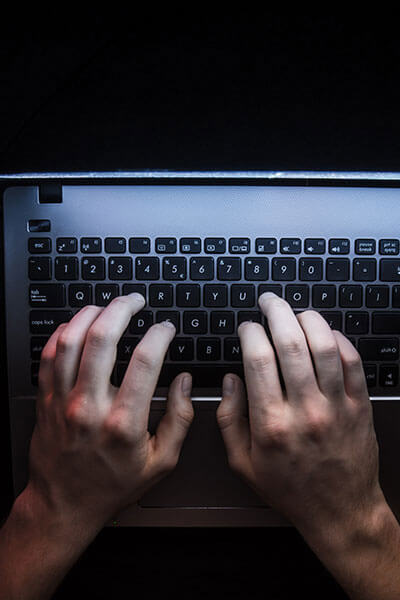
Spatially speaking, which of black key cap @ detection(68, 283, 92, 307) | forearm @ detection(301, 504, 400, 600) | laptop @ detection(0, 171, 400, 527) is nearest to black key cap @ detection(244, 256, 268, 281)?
laptop @ detection(0, 171, 400, 527)

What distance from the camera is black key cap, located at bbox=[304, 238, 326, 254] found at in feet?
1.89

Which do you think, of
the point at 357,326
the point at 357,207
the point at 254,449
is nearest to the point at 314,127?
the point at 357,207

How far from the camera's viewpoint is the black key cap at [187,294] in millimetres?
575

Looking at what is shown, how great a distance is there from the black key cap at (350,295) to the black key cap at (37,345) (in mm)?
394

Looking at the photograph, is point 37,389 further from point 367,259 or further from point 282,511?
point 367,259

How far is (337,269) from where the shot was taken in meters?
0.58

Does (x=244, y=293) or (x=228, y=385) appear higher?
(x=244, y=293)

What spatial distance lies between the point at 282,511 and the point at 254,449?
91 millimetres

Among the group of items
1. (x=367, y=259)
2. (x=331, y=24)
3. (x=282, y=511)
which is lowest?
(x=282, y=511)

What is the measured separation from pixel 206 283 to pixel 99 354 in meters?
0.17

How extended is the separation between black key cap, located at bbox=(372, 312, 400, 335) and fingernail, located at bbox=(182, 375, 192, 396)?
0.25 metres

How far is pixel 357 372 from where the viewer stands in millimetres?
515

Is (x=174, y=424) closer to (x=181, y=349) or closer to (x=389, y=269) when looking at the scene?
(x=181, y=349)

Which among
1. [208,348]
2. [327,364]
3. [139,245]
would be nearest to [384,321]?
[327,364]
